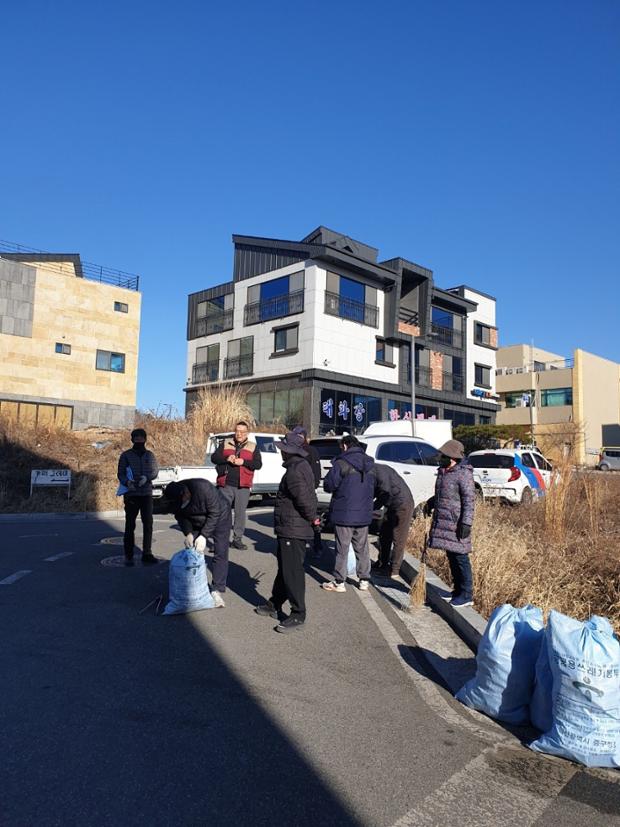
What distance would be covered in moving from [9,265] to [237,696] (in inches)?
1143

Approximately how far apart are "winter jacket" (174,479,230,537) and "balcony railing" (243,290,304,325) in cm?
2997

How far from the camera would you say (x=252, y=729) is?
12.7ft

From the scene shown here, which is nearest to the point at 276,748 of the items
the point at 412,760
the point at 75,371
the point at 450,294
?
the point at 412,760

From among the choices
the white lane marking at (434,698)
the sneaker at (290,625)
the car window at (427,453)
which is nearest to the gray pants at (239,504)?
the sneaker at (290,625)

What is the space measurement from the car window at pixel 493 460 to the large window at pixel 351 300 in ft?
67.7

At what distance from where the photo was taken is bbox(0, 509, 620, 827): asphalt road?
3041 millimetres

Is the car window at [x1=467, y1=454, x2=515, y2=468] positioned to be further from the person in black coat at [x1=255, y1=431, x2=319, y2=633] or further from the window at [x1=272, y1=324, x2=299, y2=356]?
the window at [x1=272, y1=324, x2=299, y2=356]

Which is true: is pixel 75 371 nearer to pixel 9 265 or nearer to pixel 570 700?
pixel 9 265

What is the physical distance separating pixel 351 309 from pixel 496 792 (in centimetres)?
3516

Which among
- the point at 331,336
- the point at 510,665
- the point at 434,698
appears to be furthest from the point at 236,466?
the point at 331,336

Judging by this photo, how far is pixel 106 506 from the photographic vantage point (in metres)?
16.4

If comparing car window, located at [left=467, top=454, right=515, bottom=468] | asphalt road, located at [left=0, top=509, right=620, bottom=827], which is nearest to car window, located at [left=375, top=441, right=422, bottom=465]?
car window, located at [left=467, top=454, right=515, bottom=468]

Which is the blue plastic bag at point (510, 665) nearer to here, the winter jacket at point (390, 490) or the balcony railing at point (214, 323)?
the winter jacket at point (390, 490)

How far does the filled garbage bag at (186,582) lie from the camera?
6266 millimetres
